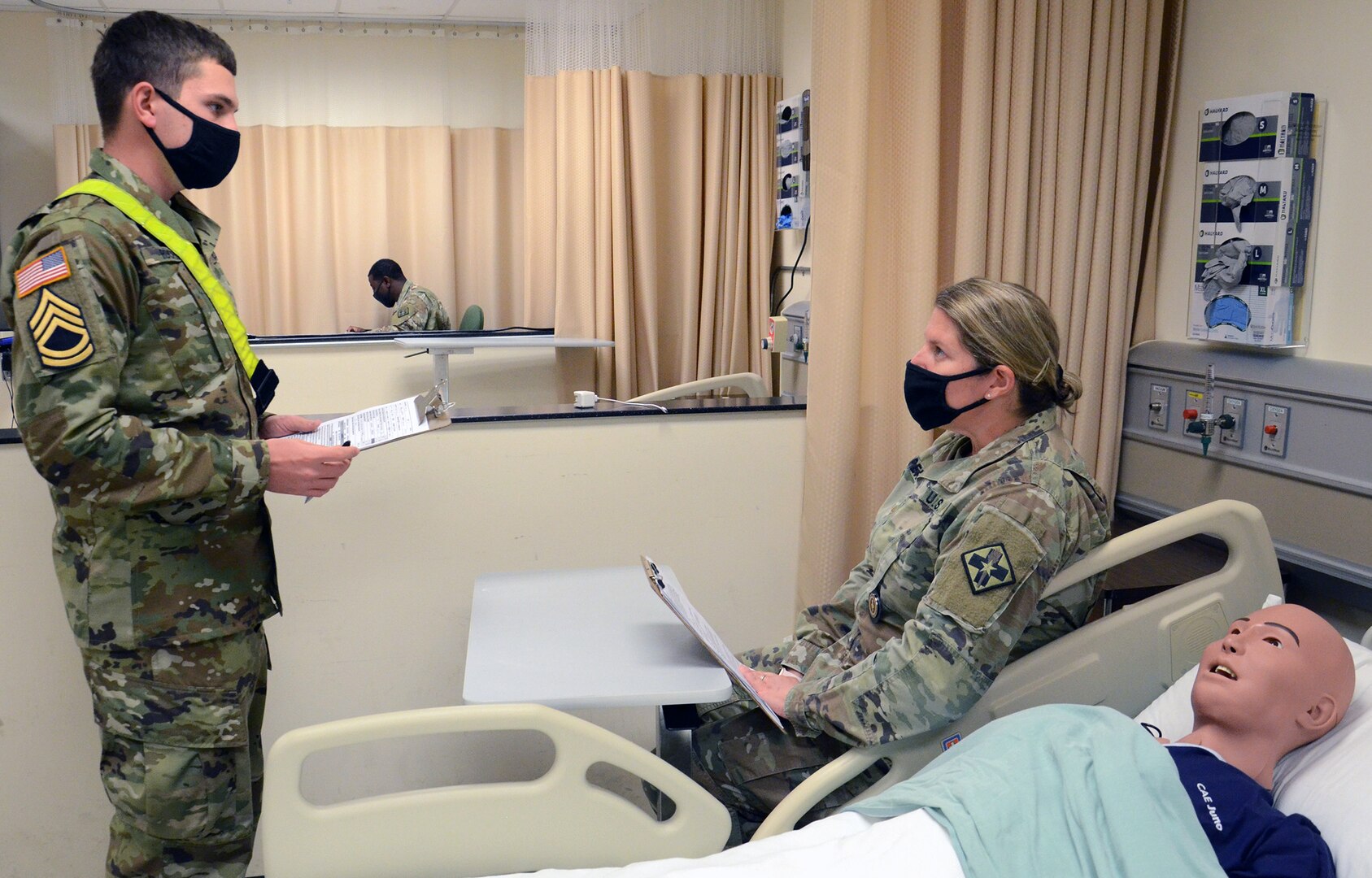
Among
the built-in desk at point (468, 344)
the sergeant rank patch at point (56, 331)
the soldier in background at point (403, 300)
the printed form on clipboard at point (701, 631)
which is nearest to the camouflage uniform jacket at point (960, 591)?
the printed form on clipboard at point (701, 631)

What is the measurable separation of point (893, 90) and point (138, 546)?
1684 mm

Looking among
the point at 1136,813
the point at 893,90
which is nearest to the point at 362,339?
→ the point at 893,90

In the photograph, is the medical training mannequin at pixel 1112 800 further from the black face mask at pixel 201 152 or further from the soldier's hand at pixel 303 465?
the black face mask at pixel 201 152

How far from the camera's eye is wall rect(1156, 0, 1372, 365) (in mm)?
1918

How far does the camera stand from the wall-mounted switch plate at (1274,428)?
1.97 metres

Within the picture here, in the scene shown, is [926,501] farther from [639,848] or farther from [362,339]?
[362,339]

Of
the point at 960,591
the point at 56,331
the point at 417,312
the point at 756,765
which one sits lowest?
the point at 756,765

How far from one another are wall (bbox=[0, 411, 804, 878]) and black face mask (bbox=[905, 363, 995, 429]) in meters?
0.71

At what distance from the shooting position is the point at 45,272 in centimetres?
142

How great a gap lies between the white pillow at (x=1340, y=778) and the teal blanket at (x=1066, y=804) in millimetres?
192

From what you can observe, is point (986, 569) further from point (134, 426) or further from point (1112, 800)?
point (134, 426)

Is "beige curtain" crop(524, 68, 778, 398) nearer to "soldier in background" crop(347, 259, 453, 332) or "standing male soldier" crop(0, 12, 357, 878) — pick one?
"soldier in background" crop(347, 259, 453, 332)

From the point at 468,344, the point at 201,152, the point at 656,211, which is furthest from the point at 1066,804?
the point at 656,211

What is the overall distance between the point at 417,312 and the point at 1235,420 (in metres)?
4.02
